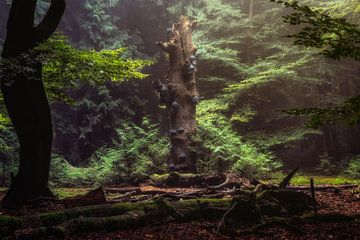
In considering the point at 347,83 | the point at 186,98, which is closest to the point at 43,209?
the point at 186,98

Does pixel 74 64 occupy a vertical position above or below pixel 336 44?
above

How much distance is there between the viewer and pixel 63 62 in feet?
30.6

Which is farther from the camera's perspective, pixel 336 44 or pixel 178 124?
pixel 178 124

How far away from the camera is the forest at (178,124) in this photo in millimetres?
6395

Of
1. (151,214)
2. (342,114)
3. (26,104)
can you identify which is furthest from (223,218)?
(26,104)

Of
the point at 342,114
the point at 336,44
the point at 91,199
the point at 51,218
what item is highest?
the point at 336,44

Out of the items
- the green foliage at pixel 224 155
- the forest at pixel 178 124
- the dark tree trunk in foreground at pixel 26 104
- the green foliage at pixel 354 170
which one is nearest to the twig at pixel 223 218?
the forest at pixel 178 124

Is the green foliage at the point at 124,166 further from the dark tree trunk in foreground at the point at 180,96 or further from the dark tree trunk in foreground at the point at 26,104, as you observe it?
the dark tree trunk in foreground at the point at 26,104

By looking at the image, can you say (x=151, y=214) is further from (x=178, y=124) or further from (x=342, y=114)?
(x=178, y=124)

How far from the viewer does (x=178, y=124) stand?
13.9 m

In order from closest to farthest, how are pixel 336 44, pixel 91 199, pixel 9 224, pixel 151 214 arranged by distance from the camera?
pixel 336 44
pixel 9 224
pixel 151 214
pixel 91 199

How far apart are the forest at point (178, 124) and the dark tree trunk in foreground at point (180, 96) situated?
0.05 metres

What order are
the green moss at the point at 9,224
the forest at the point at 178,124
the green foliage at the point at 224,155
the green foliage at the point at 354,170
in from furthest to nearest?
the green foliage at the point at 354,170 → the green foliage at the point at 224,155 → the forest at the point at 178,124 → the green moss at the point at 9,224

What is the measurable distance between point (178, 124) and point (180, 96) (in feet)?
3.72
